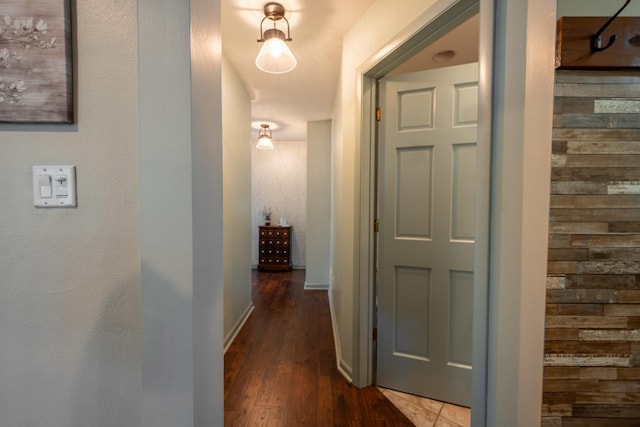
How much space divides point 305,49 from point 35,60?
1905mm

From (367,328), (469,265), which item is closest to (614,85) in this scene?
(469,265)

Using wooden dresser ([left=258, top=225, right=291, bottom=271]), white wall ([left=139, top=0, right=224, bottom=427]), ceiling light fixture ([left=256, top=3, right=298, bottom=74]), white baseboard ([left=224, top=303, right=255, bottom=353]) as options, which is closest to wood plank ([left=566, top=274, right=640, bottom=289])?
white wall ([left=139, top=0, right=224, bottom=427])

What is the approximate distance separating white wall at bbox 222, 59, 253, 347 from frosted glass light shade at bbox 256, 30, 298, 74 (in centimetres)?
72

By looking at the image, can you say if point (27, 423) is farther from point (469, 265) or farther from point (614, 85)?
point (614, 85)

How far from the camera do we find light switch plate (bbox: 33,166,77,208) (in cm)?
79

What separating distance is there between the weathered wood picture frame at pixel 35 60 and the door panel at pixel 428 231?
159 cm

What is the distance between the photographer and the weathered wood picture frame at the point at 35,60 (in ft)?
2.51

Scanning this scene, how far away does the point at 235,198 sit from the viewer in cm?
279

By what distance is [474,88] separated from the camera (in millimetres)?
1660

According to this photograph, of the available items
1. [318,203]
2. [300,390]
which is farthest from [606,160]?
[318,203]

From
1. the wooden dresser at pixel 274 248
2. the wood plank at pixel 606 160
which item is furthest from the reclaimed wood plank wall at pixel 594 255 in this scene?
the wooden dresser at pixel 274 248

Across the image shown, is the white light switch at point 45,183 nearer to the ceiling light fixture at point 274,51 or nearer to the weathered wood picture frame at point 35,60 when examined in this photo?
the weathered wood picture frame at point 35,60

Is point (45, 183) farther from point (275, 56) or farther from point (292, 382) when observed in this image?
point (292, 382)

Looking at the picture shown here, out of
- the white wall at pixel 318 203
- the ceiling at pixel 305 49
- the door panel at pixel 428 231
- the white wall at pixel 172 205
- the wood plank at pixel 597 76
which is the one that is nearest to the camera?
the white wall at pixel 172 205
